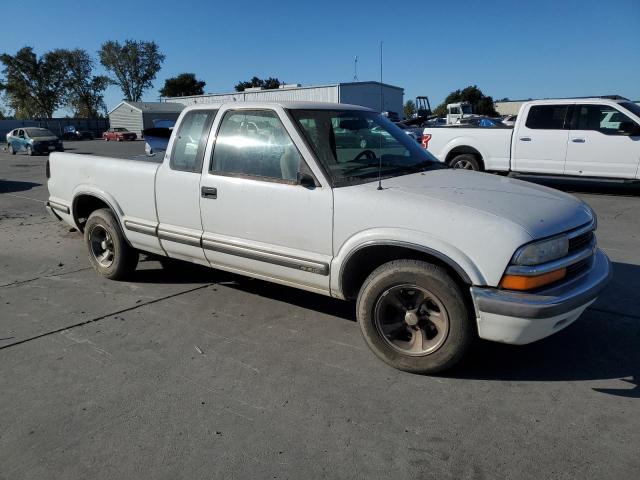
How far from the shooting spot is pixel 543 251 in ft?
9.53

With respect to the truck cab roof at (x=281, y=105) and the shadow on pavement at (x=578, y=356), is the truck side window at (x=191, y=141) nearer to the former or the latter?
the truck cab roof at (x=281, y=105)

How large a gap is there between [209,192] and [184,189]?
0.32 m

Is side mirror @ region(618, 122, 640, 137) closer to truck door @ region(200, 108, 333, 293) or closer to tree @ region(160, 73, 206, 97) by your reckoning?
truck door @ region(200, 108, 333, 293)

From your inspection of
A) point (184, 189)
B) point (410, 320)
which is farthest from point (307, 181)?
point (184, 189)

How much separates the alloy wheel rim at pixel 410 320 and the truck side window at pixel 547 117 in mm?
8659

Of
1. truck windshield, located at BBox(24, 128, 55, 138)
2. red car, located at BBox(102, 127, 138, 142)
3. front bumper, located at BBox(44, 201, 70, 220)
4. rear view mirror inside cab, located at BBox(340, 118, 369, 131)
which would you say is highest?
red car, located at BBox(102, 127, 138, 142)

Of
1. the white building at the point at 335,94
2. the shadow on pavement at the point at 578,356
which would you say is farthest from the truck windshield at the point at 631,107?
the white building at the point at 335,94

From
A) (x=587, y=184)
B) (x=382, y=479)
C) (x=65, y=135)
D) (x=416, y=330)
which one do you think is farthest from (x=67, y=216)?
(x=65, y=135)

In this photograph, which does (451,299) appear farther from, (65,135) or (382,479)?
(65,135)

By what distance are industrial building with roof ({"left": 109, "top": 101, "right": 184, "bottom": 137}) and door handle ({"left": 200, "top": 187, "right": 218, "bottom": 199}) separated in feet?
199

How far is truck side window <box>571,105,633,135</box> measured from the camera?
9773mm

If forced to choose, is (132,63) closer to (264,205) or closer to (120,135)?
(120,135)

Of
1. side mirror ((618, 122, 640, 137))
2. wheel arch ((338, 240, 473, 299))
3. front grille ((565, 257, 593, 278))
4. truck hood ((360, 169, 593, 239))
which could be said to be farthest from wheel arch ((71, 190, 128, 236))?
side mirror ((618, 122, 640, 137))

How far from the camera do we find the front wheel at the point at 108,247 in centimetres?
505
